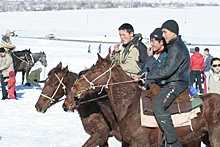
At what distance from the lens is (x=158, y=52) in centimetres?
680

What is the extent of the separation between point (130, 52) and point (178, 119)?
1.62m

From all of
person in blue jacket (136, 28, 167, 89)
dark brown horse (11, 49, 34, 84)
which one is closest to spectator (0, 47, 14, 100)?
dark brown horse (11, 49, 34, 84)

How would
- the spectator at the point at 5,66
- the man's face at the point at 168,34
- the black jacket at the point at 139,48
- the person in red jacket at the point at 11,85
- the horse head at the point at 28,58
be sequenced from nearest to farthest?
the man's face at the point at 168,34
the black jacket at the point at 139,48
the spectator at the point at 5,66
the person in red jacket at the point at 11,85
the horse head at the point at 28,58

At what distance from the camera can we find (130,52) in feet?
25.1

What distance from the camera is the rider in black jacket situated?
6.29 m

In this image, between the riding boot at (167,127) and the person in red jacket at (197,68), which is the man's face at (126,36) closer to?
the riding boot at (167,127)

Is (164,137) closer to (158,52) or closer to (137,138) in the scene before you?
(137,138)

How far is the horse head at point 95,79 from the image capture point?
6.62 meters

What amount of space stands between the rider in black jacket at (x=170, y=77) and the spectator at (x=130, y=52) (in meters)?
1.18

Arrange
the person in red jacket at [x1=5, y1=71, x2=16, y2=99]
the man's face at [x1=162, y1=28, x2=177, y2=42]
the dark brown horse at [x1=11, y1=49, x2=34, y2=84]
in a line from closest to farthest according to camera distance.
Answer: the man's face at [x1=162, y1=28, x2=177, y2=42] → the person in red jacket at [x1=5, y1=71, x2=16, y2=99] → the dark brown horse at [x1=11, y1=49, x2=34, y2=84]

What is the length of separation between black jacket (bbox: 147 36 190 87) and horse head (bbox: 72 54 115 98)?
0.64m

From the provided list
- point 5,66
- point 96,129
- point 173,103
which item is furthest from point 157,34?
point 5,66

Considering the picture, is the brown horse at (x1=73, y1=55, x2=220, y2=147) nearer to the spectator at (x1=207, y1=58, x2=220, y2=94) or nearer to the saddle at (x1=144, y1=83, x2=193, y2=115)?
the saddle at (x1=144, y1=83, x2=193, y2=115)

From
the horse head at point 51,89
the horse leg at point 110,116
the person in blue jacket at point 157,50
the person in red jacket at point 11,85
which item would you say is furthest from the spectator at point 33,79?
the person in blue jacket at point 157,50
